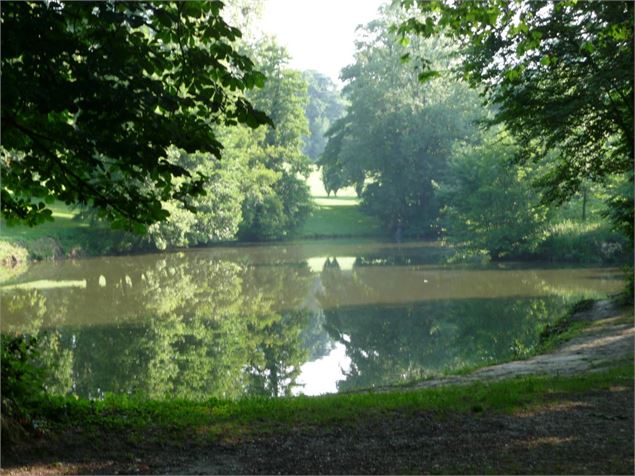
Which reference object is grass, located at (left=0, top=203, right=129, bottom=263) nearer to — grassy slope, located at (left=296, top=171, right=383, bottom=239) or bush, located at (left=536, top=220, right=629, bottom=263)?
grassy slope, located at (left=296, top=171, right=383, bottom=239)

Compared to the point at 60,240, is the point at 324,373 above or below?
below

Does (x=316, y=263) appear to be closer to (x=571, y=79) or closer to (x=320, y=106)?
(x=571, y=79)

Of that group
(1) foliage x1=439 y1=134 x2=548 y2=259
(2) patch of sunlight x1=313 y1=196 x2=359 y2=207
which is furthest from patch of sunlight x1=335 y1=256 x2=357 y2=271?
(2) patch of sunlight x1=313 y1=196 x2=359 y2=207

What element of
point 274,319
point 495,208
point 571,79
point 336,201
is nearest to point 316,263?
point 495,208

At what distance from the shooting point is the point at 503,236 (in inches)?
1492

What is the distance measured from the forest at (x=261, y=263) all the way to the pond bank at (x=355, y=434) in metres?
0.04

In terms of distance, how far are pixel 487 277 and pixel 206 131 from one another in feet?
92.0

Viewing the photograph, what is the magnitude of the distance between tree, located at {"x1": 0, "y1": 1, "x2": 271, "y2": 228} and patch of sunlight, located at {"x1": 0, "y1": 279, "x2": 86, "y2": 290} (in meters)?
24.3

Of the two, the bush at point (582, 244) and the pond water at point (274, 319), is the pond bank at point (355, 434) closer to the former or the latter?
the pond water at point (274, 319)

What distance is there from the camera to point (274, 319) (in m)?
23.8

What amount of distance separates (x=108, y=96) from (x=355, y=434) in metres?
3.81

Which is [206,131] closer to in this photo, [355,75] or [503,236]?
[503,236]

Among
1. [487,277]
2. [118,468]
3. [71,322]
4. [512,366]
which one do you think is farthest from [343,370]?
[487,277]

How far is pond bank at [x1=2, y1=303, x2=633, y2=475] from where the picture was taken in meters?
5.85
